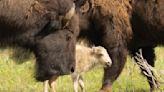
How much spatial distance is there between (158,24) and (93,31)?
830mm

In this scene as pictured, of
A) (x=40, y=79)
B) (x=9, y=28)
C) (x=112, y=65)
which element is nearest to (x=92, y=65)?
(x=112, y=65)

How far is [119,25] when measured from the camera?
7355 mm

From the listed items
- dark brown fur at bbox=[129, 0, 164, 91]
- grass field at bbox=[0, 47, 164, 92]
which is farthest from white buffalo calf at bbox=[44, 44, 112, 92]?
dark brown fur at bbox=[129, 0, 164, 91]

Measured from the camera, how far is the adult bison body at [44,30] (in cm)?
522

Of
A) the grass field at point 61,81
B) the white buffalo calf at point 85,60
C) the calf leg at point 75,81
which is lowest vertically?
the grass field at point 61,81

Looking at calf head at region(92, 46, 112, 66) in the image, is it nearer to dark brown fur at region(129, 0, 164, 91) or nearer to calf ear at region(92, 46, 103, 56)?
calf ear at region(92, 46, 103, 56)

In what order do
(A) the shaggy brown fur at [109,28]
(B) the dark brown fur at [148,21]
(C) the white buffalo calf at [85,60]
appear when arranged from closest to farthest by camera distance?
(A) the shaggy brown fur at [109,28], (B) the dark brown fur at [148,21], (C) the white buffalo calf at [85,60]

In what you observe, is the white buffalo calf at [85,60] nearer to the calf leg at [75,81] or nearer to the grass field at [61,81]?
the calf leg at [75,81]

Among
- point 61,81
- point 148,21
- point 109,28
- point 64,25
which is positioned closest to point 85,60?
point 61,81

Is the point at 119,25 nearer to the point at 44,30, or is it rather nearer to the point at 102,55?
the point at 102,55

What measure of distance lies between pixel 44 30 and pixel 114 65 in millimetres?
2182

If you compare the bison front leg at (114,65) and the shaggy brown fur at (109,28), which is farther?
the bison front leg at (114,65)

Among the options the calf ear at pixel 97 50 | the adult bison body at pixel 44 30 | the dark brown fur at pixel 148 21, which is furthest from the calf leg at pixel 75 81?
the adult bison body at pixel 44 30

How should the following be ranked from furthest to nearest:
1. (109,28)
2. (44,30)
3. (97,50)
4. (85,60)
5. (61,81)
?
(61,81), (85,60), (97,50), (109,28), (44,30)
